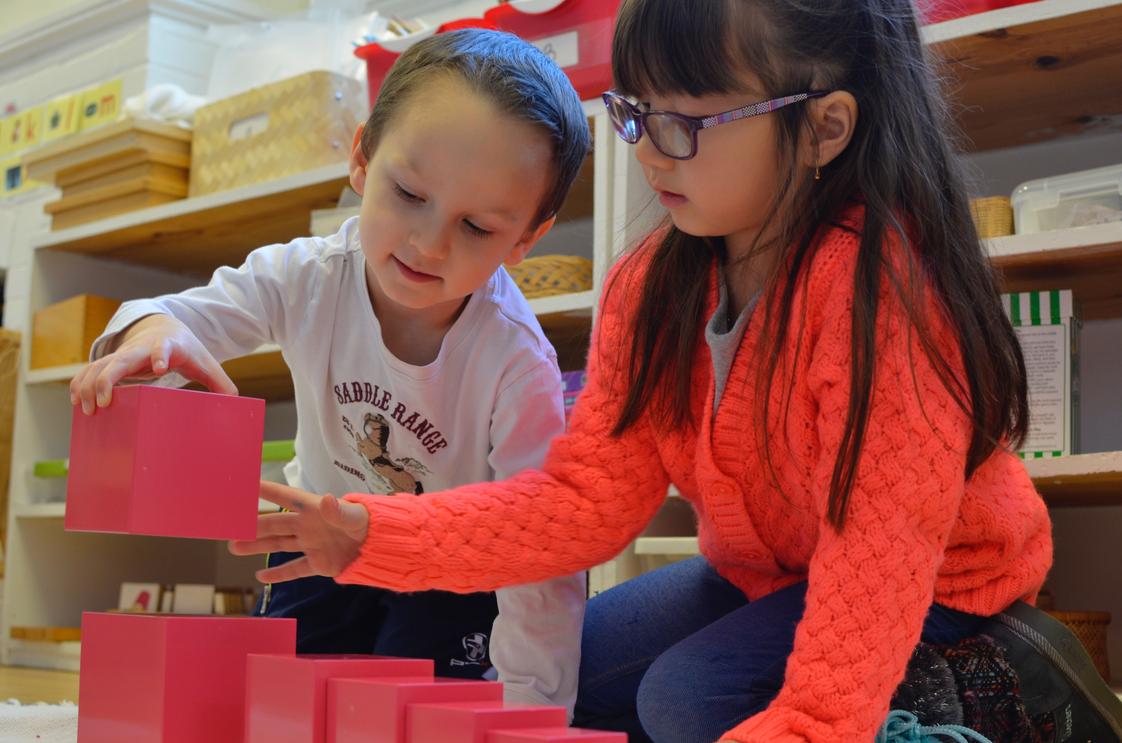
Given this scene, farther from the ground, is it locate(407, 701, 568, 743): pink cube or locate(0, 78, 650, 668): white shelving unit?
locate(0, 78, 650, 668): white shelving unit

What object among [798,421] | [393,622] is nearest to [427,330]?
[393,622]

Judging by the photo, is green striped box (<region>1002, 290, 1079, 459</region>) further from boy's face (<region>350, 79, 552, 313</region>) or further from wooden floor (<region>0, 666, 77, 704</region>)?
wooden floor (<region>0, 666, 77, 704</region>)

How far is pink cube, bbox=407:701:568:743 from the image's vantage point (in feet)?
2.25

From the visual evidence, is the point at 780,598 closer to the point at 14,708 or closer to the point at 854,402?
the point at 854,402

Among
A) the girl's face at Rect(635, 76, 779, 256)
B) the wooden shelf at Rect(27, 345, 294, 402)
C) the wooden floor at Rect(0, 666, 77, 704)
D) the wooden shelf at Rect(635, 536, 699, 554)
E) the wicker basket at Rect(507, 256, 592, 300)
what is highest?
the wicker basket at Rect(507, 256, 592, 300)

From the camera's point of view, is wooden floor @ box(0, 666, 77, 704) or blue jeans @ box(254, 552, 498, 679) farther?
wooden floor @ box(0, 666, 77, 704)

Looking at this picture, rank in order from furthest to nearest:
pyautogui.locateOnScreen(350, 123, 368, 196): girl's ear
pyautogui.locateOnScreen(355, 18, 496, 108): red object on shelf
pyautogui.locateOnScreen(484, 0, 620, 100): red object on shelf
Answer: pyautogui.locateOnScreen(355, 18, 496, 108): red object on shelf < pyautogui.locateOnScreen(484, 0, 620, 100): red object on shelf < pyautogui.locateOnScreen(350, 123, 368, 196): girl's ear

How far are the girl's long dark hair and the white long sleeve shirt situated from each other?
0.28 meters

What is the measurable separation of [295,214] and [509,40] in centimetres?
121

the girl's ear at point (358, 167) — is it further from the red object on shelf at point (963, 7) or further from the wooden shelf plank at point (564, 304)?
the red object on shelf at point (963, 7)

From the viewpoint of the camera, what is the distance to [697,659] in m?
0.96

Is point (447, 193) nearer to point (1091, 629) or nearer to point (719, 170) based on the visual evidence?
point (719, 170)

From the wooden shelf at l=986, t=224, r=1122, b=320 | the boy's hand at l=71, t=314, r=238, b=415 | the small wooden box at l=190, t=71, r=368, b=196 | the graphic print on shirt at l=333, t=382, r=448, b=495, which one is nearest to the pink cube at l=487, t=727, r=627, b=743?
the boy's hand at l=71, t=314, r=238, b=415

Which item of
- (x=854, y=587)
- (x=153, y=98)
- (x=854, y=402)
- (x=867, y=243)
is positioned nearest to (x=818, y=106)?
(x=867, y=243)
